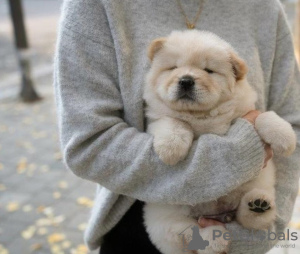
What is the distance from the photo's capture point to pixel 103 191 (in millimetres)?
1879

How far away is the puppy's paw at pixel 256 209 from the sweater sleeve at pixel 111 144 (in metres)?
0.12

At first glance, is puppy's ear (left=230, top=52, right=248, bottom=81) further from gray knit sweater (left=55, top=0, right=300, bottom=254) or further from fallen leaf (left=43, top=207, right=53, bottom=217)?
fallen leaf (left=43, top=207, right=53, bottom=217)

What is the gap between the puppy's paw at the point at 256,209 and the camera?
1606 millimetres

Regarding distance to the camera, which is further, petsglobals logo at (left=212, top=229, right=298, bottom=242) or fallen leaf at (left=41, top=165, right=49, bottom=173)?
fallen leaf at (left=41, top=165, right=49, bottom=173)

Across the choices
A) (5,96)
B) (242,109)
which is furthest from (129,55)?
(5,96)

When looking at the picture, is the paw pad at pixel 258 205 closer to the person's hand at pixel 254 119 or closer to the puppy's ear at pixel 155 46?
the person's hand at pixel 254 119

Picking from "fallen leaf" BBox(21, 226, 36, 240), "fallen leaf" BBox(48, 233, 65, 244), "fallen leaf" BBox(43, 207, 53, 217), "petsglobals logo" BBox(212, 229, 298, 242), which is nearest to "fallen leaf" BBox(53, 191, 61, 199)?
"fallen leaf" BBox(43, 207, 53, 217)

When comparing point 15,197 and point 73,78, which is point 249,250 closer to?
point 73,78

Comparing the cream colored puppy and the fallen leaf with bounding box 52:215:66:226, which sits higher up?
the cream colored puppy

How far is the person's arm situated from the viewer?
5.84 ft

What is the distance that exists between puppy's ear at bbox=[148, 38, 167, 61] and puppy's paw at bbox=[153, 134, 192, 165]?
1.24ft

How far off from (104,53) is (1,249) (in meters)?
2.67

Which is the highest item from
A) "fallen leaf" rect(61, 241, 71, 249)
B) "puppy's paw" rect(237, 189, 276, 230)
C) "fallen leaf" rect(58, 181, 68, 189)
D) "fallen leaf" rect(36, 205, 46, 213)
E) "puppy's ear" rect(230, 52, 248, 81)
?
"puppy's ear" rect(230, 52, 248, 81)

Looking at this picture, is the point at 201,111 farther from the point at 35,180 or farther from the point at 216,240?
the point at 35,180
